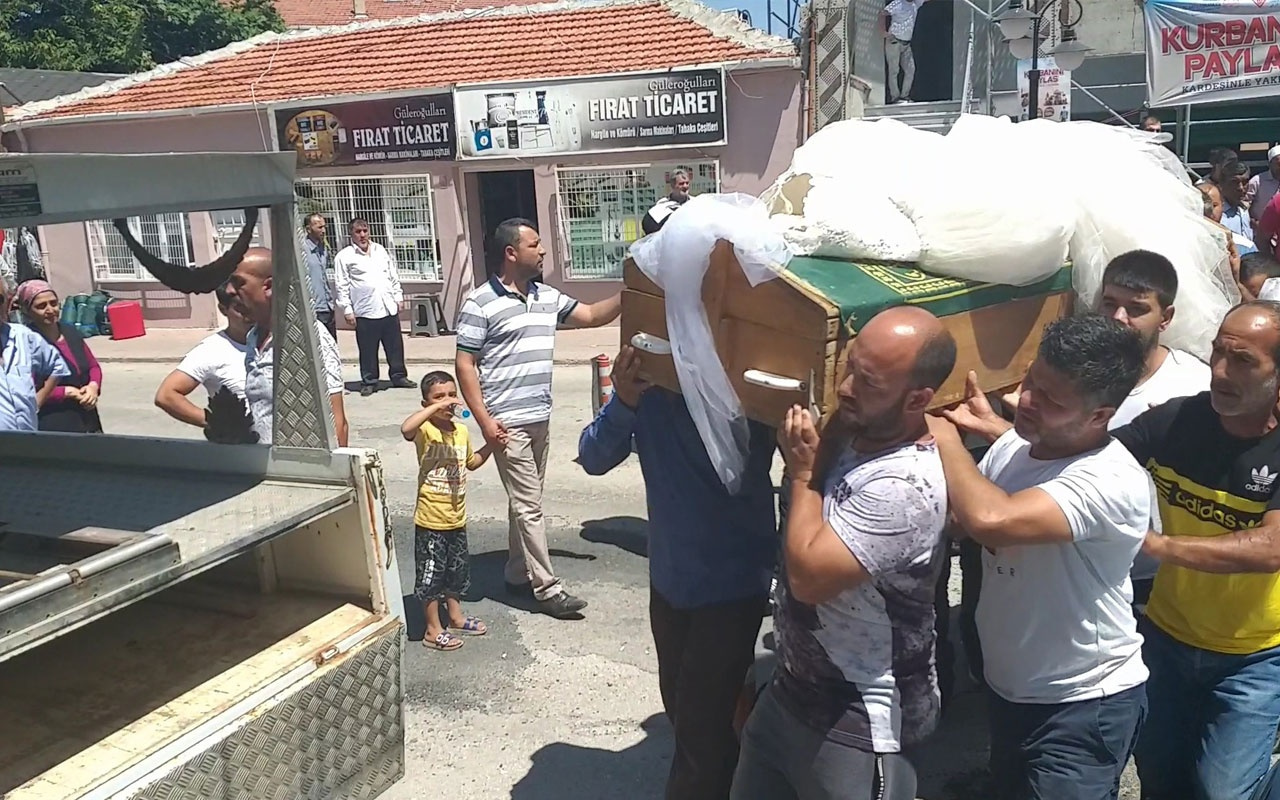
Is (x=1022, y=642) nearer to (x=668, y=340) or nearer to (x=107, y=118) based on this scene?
(x=668, y=340)

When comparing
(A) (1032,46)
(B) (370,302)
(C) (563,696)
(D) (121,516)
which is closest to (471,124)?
(B) (370,302)

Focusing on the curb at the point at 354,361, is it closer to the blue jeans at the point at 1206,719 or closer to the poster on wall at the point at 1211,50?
the blue jeans at the point at 1206,719

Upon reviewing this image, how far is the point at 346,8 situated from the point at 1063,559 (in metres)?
35.8

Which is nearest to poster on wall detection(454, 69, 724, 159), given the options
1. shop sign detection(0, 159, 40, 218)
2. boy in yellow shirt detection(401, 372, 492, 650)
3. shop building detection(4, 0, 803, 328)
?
shop building detection(4, 0, 803, 328)

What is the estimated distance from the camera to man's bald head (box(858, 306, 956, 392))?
7.11 feet

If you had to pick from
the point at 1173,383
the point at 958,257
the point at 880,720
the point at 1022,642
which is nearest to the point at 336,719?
the point at 880,720

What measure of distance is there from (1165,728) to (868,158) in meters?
1.90

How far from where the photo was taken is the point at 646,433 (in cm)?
308

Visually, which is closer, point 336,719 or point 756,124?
point 336,719

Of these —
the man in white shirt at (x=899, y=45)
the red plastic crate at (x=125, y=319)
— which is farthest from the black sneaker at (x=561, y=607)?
the red plastic crate at (x=125, y=319)

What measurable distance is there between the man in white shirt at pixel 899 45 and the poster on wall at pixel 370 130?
6204mm

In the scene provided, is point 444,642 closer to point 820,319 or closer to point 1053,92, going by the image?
point 820,319

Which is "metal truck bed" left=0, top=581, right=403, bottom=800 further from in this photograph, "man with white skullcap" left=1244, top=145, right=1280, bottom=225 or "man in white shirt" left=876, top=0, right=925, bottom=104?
"man in white shirt" left=876, top=0, right=925, bottom=104

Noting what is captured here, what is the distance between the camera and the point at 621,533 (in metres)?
6.07
